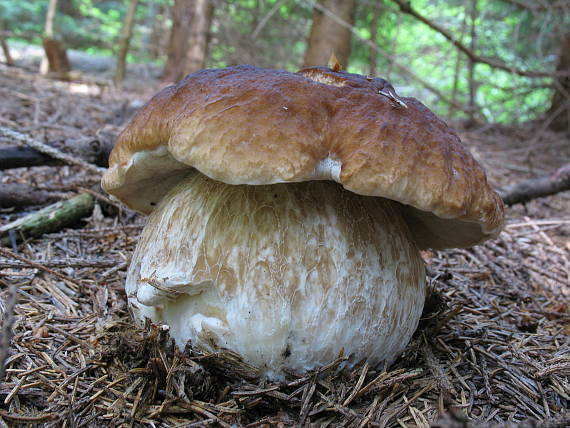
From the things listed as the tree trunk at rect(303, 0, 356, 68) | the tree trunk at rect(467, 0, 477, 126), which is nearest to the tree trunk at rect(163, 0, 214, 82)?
the tree trunk at rect(303, 0, 356, 68)

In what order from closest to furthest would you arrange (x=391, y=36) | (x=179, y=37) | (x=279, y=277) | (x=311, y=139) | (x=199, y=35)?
(x=311, y=139) < (x=279, y=277) < (x=199, y=35) < (x=179, y=37) < (x=391, y=36)

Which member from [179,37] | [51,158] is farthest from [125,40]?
[51,158]

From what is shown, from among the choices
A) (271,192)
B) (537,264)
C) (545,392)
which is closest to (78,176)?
(271,192)

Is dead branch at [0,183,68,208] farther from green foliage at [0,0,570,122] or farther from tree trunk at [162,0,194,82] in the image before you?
tree trunk at [162,0,194,82]

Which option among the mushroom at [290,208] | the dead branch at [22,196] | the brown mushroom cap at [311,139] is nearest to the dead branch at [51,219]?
the dead branch at [22,196]

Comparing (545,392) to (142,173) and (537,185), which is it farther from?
(537,185)

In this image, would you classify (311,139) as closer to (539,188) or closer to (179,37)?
(539,188)

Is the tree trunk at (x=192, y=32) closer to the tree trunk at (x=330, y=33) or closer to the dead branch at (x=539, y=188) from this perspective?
the tree trunk at (x=330, y=33)
